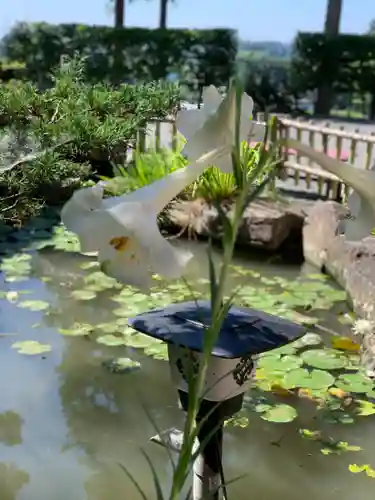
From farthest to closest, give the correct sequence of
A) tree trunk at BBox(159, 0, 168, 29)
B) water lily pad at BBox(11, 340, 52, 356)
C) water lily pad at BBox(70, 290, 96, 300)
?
1. tree trunk at BBox(159, 0, 168, 29)
2. water lily pad at BBox(70, 290, 96, 300)
3. water lily pad at BBox(11, 340, 52, 356)

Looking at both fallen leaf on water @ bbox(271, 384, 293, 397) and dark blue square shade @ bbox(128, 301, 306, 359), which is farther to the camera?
fallen leaf on water @ bbox(271, 384, 293, 397)

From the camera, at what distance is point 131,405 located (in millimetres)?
2438

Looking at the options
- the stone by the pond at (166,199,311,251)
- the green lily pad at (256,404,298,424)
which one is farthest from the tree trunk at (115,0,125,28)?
the green lily pad at (256,404,298,424)

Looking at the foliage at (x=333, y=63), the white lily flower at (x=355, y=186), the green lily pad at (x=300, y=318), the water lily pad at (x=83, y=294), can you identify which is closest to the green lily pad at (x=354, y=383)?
the green lily pad at (x=300, y=318)

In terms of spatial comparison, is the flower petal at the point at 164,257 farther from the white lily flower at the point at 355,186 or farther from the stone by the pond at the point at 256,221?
the stone by the pond at the point at 256,221

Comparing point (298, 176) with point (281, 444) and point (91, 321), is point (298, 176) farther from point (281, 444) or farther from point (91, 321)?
point (281, 444)

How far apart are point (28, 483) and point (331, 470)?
2.89 feet

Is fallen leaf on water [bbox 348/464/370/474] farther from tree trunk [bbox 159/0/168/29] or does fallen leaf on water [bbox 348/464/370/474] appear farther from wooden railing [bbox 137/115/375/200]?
tree trunk [bbox 159/0/168/29]

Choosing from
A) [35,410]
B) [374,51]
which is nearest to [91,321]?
[35,410]

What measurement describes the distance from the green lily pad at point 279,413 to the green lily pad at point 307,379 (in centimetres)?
14

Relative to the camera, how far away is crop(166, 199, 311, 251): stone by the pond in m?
4.34

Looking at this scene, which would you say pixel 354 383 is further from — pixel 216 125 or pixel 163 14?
pixel 163 14

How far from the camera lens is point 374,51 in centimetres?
1006

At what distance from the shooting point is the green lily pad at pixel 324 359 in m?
2.73
